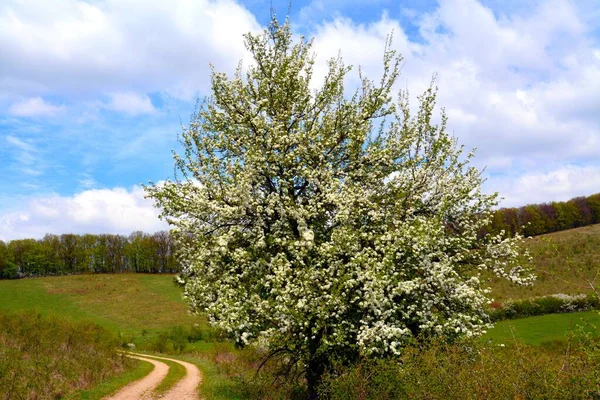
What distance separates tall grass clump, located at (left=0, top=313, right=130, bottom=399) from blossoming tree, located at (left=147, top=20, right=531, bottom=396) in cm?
848

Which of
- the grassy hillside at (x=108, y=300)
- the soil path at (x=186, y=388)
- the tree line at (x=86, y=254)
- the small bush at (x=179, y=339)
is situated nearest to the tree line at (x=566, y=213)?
the small bush at (x=179, y=339)

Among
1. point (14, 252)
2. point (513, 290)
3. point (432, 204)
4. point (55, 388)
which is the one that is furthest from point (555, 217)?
point (14, 252)

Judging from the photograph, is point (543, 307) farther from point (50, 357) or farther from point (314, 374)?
point (50, 357)

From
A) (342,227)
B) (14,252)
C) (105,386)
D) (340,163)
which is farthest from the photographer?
(14,252)

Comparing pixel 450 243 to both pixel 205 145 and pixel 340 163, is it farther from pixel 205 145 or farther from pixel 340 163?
pixel 205 145

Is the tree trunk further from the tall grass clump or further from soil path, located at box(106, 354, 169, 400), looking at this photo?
the tall grass clump

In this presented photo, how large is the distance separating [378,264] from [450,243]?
4.65 meters

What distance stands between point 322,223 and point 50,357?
17482mm

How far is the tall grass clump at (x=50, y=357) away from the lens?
19750 millimetres

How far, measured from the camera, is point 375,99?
68.1ft

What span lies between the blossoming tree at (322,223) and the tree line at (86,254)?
123804 millimetres

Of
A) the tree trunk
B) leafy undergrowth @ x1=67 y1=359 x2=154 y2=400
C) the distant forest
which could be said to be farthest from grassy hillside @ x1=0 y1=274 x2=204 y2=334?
the tree trunk

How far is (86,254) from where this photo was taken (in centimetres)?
14612

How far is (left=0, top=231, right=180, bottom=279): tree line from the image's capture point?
139 metres
